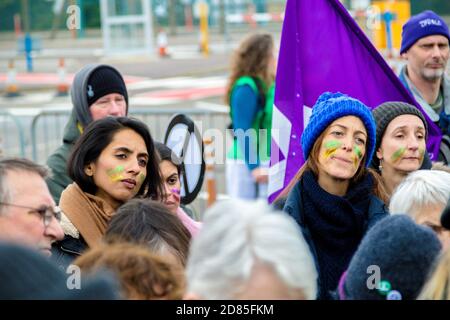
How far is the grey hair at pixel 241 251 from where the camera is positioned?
2561 mm

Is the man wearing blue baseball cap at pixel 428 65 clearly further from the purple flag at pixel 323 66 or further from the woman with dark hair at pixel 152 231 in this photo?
the woman with dark hair at pixel 152 231

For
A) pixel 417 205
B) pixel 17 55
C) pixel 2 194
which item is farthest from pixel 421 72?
pixel 17 55

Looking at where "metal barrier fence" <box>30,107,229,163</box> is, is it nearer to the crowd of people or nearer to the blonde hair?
the crowd of people

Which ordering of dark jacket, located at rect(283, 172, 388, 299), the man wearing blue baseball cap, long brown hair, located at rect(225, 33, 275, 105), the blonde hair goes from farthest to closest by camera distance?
long brown hair, located at rect(225, 33, 275, 105), the man wearing blue baseball cap, dark jacket, located at rect(283, 172, 388, 299), the blonde hair

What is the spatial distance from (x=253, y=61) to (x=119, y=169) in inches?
126

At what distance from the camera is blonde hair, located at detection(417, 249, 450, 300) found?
2.56 m

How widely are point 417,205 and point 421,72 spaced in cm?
252

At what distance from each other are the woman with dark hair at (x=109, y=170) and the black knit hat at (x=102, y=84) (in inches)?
47.8

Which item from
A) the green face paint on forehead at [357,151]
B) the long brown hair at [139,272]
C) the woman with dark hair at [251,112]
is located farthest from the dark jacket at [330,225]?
the woman with dark hair at [251,112]

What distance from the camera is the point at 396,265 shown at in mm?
2898

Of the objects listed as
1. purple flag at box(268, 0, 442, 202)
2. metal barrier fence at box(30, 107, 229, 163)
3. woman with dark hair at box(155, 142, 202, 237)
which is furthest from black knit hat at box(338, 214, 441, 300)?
metal barrier fence at box(30, 107, 229, 163)

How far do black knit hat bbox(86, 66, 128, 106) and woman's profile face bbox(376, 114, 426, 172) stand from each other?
1774mm

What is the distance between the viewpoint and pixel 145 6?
90.0ft

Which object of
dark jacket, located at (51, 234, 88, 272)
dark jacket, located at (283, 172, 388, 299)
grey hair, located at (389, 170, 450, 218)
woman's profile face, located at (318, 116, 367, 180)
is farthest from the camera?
woman's profile face, located at (318, 116, 367, 180)
